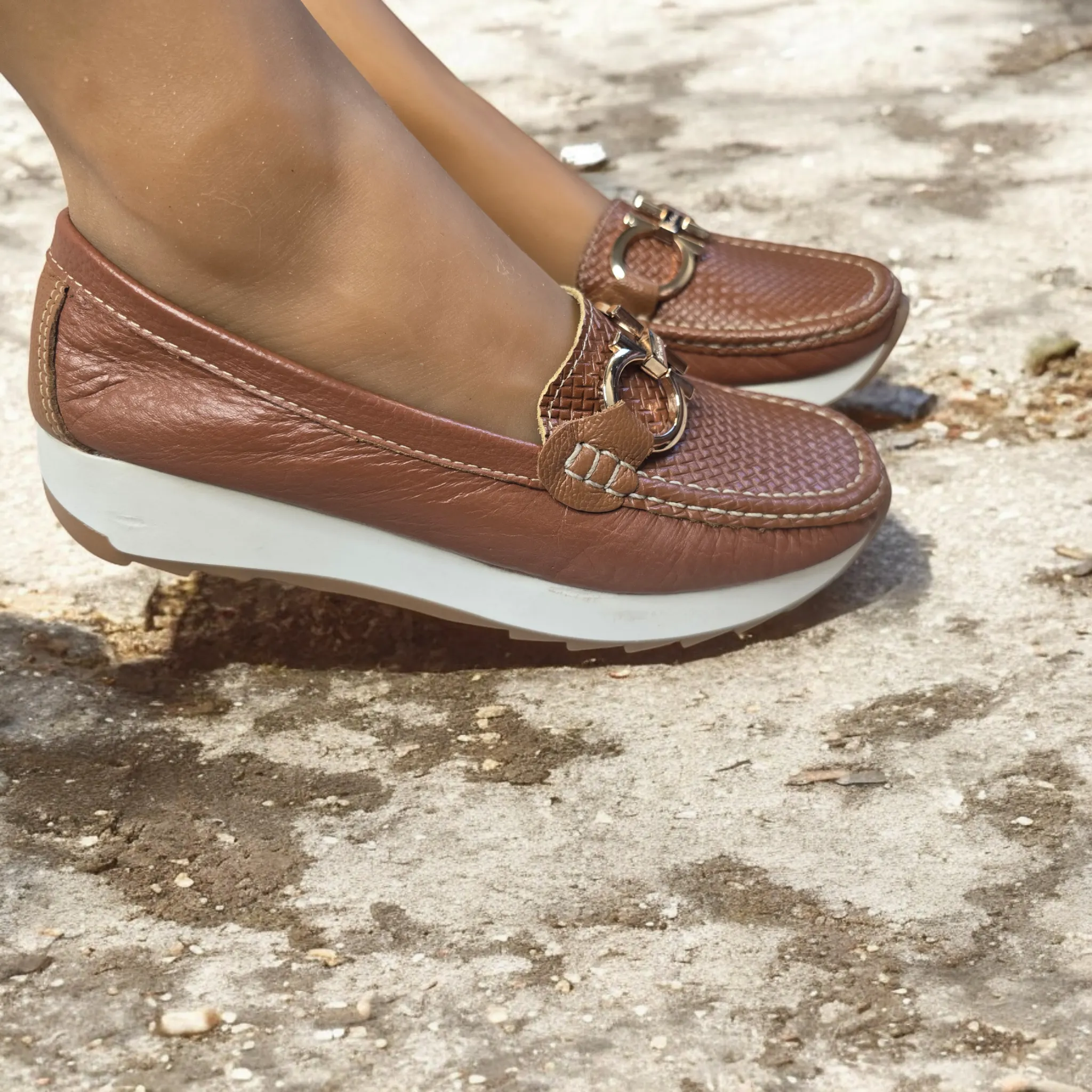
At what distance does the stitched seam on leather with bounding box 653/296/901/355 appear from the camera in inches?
61.9

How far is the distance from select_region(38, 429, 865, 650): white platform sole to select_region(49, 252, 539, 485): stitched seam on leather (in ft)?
0.27

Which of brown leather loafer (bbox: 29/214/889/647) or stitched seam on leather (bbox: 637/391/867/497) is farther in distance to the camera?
→ stitched seam on leather (bbox: 637/391/867/497)

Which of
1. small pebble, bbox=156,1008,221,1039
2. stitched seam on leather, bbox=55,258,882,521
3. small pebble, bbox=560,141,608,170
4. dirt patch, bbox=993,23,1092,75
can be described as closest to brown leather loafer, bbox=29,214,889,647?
stitched seam on leather, bbox=55,258,882,521

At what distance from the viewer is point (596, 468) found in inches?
46.7

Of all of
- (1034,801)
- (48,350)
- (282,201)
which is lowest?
(1034,801)

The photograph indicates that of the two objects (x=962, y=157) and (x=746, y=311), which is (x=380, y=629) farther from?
(x=962, y=157)

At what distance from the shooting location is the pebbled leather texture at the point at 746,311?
1574 millimetres

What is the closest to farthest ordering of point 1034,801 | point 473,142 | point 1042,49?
point 1034,801
point 473,142
point 1042,49

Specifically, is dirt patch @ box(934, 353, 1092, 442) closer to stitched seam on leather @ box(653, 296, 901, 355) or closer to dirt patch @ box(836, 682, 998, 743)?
stitched seam on leather @ box(653, 296, 901, 355)

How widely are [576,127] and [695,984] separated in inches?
80.5

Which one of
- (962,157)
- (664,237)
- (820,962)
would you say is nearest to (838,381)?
(664,237)

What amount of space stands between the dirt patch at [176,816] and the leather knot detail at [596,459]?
300 mm

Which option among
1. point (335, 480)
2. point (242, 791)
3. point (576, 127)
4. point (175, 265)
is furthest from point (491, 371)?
point (576, 127)

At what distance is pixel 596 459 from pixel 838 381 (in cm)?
54
